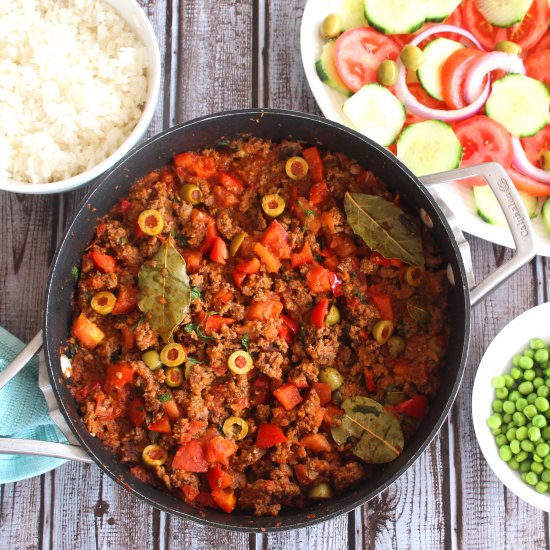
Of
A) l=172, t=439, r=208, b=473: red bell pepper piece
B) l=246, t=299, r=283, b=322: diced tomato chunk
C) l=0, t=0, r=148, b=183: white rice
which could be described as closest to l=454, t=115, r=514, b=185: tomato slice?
l=246, t=299, r=283, b=322: diced tomato chunk

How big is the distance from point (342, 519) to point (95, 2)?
10.0ft

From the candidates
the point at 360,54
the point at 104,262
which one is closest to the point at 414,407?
the point at 104,262

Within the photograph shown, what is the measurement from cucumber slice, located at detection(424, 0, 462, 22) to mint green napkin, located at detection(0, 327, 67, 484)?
278cm

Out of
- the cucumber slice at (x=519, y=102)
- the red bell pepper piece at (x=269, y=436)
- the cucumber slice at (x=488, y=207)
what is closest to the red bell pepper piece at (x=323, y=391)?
the red bell pepper piece at (x=269, y=436)

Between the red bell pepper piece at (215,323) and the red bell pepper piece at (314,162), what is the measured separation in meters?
0.85

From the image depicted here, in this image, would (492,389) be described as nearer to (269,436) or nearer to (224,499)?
(269,436)

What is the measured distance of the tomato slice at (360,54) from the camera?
138 inches

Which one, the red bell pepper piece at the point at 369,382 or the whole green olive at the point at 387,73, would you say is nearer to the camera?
the red bell pepper piece at the point at 369,382

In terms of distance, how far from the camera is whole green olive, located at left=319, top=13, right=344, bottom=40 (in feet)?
11.5

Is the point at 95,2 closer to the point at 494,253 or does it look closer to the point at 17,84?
the point at 17,84

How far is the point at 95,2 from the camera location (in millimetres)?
3438

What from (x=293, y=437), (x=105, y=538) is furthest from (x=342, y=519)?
(x=105, y=538)

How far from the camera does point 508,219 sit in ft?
10.0

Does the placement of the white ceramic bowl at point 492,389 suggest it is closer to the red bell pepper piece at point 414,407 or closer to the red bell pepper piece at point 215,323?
the red bell pepper piece at point 414,407
